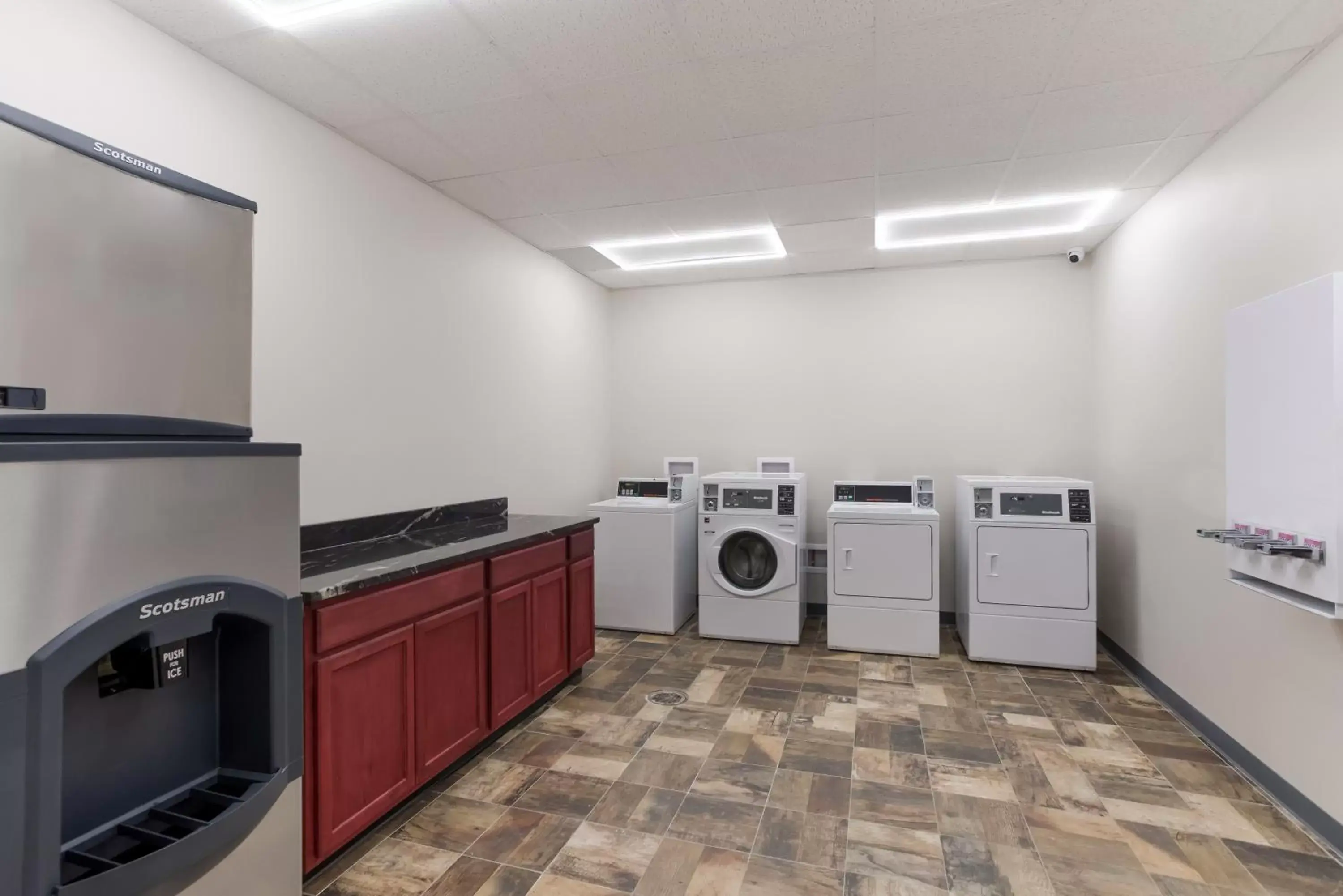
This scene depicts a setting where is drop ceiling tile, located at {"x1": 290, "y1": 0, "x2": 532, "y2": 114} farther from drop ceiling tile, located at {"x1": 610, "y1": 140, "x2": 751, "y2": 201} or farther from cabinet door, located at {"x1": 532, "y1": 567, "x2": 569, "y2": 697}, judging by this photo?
cabinet door, located at {"x1": 532, "y1": 567, "x2": 569, "y2": 697}

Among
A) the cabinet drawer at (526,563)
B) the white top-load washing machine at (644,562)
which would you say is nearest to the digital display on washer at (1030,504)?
the white top-load washing machine at (644,562)

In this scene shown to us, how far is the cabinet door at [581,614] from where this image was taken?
11.5 feet

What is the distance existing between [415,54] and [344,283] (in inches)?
40.3

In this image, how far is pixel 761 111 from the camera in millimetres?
2703

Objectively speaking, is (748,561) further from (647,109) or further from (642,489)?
(647,109)

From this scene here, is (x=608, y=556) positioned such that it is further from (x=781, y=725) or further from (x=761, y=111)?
(x=761, y=111)

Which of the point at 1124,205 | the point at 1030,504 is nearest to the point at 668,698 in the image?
the point at 1030,504

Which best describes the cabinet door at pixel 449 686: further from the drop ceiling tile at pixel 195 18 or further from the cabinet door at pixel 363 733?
the drop ceiling tile at pixel 195 18

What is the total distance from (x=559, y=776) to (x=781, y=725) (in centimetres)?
111

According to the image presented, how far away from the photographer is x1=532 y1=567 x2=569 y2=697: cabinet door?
3133 millimetres

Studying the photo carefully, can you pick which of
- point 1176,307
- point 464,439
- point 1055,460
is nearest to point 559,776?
point 464,439

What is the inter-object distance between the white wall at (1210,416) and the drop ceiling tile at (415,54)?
114 inches

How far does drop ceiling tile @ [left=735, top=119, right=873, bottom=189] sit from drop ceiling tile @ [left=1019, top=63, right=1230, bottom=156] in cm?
72

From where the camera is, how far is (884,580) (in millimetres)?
4188
